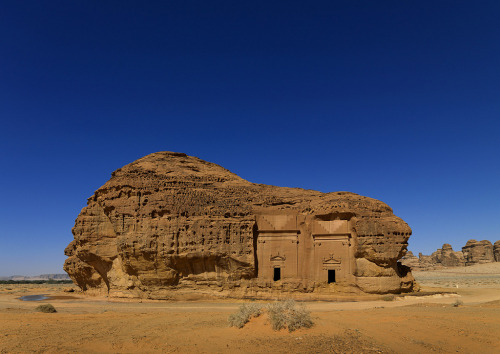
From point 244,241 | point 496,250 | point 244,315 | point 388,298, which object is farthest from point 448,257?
point 244,315

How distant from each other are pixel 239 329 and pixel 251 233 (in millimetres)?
16416

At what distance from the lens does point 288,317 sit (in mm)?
12711

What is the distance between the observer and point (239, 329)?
13312mm

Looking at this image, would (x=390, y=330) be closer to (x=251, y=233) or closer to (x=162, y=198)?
(x=251, y=233)

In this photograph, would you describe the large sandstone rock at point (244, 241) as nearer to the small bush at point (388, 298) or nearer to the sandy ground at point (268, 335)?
the small bush at point (388, 298)

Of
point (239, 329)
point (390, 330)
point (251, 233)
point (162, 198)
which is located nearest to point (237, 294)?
point (251, 233)

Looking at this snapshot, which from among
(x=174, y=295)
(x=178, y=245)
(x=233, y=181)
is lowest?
(x=174, y=295)

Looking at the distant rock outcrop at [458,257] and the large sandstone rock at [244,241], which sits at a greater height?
the large sandstone rock at [244,241]

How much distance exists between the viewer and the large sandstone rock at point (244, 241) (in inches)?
1127

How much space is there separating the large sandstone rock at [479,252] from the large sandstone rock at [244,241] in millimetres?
86456

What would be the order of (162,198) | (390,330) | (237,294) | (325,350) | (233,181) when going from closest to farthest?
(325,350), (390,330), (237,294), (162,198), (233,181)

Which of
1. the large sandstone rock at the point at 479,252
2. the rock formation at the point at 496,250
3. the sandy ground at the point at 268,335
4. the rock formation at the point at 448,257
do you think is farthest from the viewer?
the rock formation at the point at 448,257

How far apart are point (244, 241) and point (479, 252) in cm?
9780

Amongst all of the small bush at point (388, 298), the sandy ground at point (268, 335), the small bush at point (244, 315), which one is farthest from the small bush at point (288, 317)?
the small bush at point (388, 298)
